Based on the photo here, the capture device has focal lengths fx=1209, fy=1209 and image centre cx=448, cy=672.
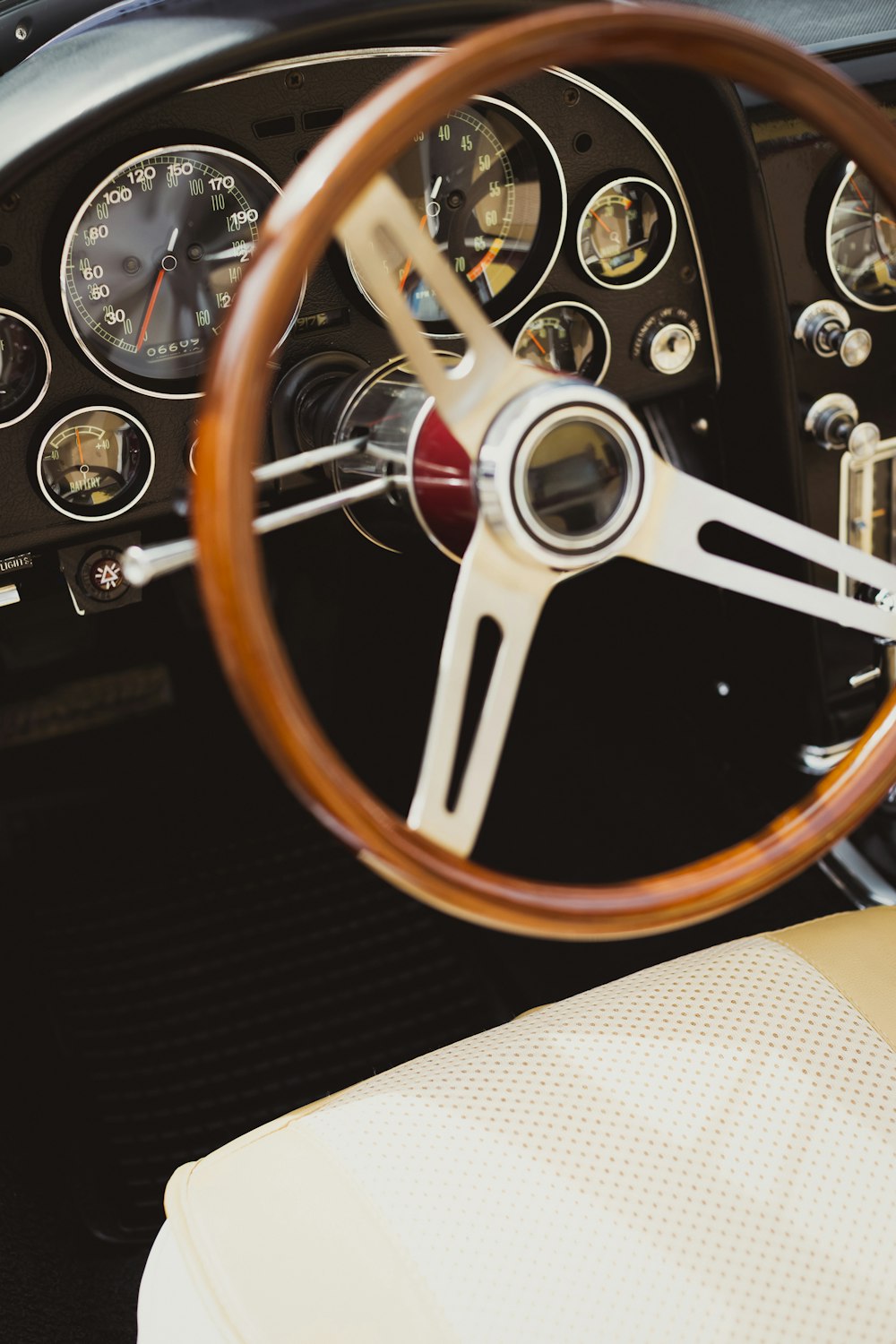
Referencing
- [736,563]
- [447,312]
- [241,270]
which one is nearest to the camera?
[447,312]

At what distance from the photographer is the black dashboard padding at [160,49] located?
1.02 m

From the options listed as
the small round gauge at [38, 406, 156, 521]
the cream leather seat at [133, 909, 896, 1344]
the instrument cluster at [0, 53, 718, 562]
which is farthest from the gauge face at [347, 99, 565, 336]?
the cream leather seat at [133, 909, 896, 1344]

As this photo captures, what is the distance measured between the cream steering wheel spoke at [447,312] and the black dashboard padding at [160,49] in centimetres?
38

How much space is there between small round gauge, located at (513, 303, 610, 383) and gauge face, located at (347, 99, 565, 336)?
0.04 meters

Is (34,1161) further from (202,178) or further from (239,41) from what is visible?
(239,41)

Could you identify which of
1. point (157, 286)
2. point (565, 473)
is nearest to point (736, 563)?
point (565, 473)

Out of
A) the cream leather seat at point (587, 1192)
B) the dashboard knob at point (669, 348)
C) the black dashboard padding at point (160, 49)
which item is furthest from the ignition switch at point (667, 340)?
the cream leather seat at point (587, 1192)

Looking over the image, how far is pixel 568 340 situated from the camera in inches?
56.2

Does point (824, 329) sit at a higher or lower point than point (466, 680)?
higher

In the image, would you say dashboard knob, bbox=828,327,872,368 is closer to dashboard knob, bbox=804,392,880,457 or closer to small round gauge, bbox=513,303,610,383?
dashboard knob, bbox=804,392,880,457

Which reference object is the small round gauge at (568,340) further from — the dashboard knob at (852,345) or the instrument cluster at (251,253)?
the dashboard knob at (852,345)

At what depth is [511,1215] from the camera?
815mm

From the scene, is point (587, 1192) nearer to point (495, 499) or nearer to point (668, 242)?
point (495, 499)

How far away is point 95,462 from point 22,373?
0.38 feet
